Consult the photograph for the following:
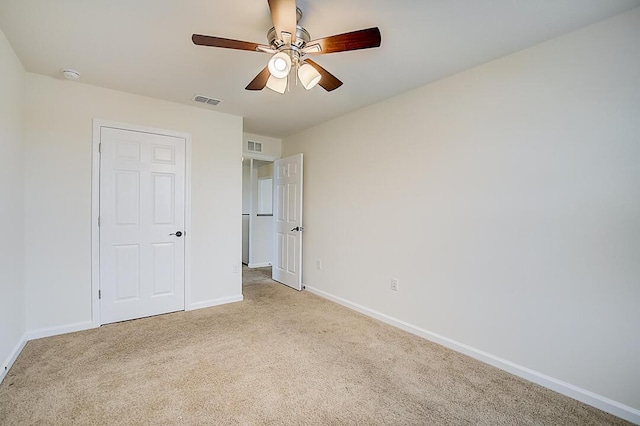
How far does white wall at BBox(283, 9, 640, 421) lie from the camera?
1.79m

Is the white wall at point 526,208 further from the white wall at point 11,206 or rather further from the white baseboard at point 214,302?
the white wall at point 11,206

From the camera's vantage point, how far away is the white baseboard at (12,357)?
2088 mm

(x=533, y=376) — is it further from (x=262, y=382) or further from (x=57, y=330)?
(x=57, y=330)

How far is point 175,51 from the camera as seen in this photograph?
7.40 feet

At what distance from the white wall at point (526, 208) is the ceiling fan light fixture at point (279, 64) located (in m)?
1.58

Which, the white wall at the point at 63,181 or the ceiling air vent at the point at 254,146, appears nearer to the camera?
the white wall at the point at 63,181

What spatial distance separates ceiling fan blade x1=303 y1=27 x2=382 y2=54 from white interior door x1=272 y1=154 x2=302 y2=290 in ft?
8.63

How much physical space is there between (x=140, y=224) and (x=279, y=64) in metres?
2.47

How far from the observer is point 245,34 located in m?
2.03

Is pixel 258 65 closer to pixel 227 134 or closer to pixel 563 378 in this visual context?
pixel 227 134

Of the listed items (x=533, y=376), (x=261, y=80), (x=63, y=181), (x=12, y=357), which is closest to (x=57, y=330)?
(x=12, y=357)

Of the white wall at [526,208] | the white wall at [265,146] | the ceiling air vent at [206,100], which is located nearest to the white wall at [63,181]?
the ceiling air vent at [206,100]

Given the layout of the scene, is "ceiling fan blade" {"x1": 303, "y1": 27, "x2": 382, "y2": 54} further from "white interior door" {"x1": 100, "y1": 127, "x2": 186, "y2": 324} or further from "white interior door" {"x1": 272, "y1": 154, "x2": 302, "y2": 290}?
"white interior door" {"x1": 272, "y1": 154, "x2": 302, "y2": 290}

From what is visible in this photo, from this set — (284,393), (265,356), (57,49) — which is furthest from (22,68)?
→ (284,393)
